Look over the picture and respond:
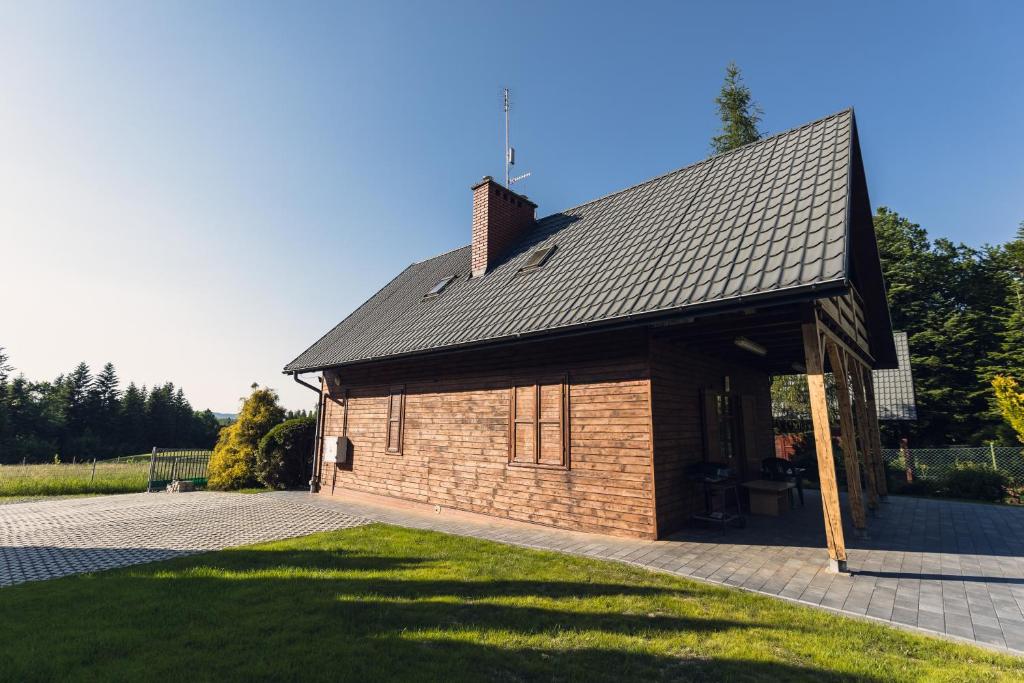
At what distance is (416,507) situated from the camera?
33.4 ft

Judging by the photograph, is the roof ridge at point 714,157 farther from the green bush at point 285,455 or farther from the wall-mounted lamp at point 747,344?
the green bush at point 285,455

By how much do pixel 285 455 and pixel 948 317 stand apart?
31.9 m

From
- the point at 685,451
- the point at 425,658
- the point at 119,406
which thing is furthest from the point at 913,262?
the point at 119,406

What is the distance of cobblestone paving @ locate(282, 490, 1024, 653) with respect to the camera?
4.34m

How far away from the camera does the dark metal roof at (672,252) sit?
5980 mm

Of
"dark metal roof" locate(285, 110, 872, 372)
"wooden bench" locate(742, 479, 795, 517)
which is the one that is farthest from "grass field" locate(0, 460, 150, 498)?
"wooden bench" locate(742, 479, 795, 517)

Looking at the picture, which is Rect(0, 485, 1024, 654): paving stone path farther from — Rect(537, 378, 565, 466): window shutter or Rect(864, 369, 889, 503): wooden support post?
Rect(537, 378, 565, 466): window shutter

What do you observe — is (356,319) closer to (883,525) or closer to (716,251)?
(716,251)

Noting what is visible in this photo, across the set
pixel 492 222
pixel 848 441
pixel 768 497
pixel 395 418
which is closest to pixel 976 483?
pixel 768 497

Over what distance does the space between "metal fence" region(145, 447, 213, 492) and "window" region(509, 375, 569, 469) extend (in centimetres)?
1365

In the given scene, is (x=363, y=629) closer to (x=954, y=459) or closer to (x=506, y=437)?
(x=506, y=437)

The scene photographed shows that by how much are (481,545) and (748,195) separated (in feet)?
23.7

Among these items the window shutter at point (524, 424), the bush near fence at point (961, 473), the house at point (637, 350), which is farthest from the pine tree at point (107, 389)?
the bush near fence at point (961, 473)

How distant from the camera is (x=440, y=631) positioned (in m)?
3.87
